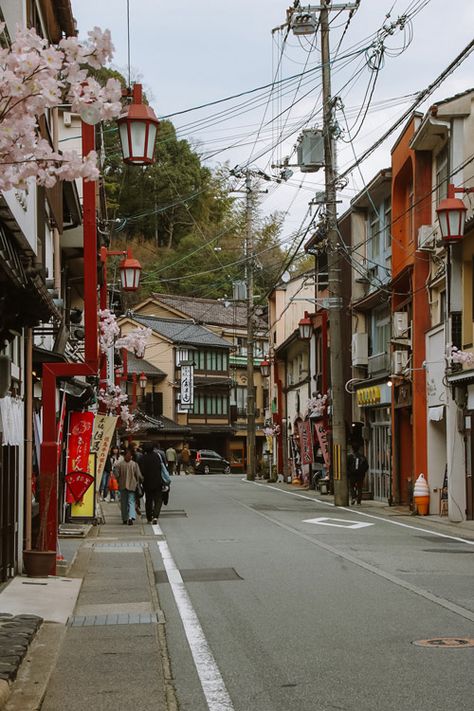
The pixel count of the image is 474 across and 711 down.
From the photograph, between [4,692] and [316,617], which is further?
[316,617]

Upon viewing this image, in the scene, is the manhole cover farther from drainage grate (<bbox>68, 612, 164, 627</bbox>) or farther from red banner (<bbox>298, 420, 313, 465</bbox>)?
red banner (<bbox>298, 420, 313, 465</bbox>)

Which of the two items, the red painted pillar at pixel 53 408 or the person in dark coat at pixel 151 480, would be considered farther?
the person in dark coat at pixel 151 480

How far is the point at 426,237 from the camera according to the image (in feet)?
100

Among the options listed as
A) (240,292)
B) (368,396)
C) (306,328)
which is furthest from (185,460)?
(368,396)

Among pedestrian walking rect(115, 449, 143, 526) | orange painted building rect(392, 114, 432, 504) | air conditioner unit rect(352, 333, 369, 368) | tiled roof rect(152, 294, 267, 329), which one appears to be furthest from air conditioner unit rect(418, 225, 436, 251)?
tiled roof rect(152, 294, 267, 329)

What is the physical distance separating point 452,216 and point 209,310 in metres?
60.2

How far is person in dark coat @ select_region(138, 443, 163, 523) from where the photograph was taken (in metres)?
25.9

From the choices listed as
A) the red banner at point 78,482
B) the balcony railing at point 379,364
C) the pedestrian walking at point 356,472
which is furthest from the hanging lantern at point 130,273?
the balcony railing at point 379,364

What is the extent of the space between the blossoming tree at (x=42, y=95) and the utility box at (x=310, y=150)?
87.4 ft

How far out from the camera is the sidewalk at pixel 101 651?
26.2 ft

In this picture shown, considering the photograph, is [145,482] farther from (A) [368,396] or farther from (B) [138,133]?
(A) [368,396]

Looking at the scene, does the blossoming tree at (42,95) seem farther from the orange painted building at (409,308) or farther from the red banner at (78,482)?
the orange painted building at (409,308)

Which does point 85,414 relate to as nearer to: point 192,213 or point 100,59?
point 100,59

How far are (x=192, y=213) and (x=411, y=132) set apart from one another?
4498 cm
